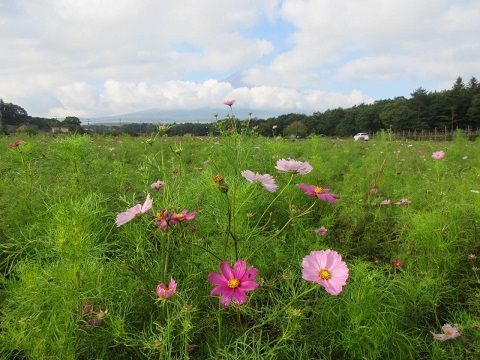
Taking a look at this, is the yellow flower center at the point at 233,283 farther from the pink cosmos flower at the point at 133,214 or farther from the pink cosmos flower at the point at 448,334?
the pink cosmos flower at the point at 448,334

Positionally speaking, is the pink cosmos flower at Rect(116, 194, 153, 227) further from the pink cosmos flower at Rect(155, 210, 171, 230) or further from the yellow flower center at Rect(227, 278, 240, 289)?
the yellow flower center at Rect(227, 278, 240, 289)

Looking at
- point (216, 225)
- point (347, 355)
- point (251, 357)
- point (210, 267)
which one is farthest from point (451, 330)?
A: point (216, 225)

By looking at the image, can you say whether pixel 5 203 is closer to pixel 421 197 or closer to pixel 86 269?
pixel 86 269

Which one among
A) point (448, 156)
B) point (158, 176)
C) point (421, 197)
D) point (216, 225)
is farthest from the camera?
point (448, 156)

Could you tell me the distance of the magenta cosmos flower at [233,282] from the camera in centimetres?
73

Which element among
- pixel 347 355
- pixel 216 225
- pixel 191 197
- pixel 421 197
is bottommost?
pixel 347 355

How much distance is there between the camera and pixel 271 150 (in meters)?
2.59

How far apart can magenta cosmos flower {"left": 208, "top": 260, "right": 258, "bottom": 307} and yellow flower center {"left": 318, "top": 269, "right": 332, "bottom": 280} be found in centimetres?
17

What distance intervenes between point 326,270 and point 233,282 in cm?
24

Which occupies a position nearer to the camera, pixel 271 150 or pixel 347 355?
pixel 347 355

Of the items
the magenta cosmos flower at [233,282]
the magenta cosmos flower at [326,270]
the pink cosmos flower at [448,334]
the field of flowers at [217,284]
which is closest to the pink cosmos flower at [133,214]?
the field of flowers at [217,284]

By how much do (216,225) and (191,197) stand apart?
0.61 feet

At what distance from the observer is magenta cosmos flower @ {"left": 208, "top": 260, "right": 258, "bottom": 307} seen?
28.9 inches

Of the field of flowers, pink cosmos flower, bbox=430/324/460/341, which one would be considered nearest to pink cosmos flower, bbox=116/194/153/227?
the field of flowers
